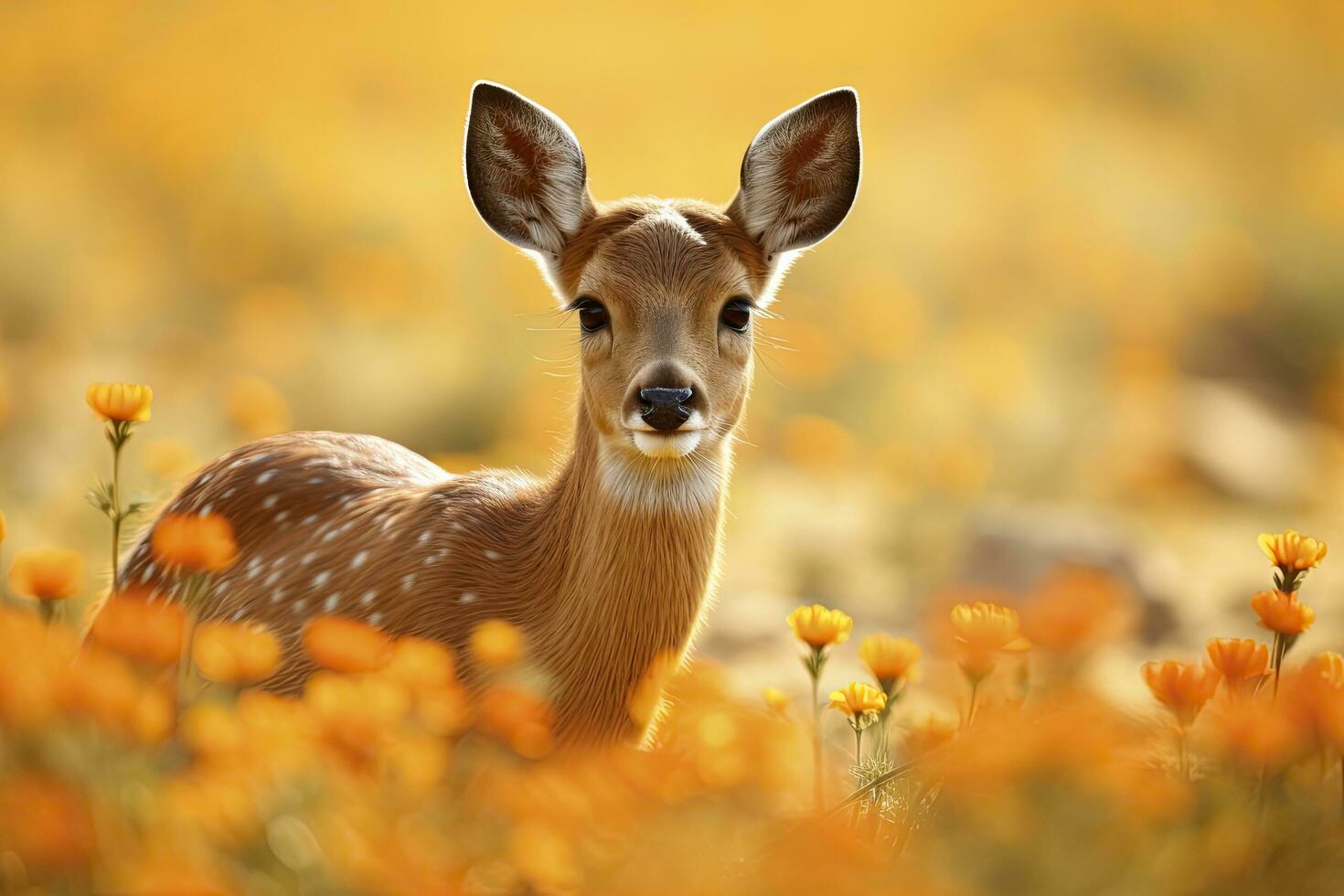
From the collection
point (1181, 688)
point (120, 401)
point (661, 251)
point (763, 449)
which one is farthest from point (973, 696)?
point (763, 449)

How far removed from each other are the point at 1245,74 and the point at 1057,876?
786 inches

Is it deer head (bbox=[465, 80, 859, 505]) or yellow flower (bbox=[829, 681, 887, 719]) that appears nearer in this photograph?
yellow flower (bbox=[829, 681, 887, 719])

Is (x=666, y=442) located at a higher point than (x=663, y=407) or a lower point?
lower

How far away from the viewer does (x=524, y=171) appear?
15.4 ft

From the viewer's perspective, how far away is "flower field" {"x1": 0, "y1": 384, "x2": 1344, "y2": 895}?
7.42 feet

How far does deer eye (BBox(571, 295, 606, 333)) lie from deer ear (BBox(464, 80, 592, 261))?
1.05 feet

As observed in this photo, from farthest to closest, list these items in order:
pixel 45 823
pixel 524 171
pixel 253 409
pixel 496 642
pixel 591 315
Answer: pixel 253 409 < pixel 524 171 < pixel 591 315 < pixel 496 642 < pixel 45 823

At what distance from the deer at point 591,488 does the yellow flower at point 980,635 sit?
102 centimetres

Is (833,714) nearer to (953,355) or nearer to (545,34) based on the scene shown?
(953,355)

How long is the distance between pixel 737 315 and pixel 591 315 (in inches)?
17.9

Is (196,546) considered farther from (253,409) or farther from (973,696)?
(253,409)

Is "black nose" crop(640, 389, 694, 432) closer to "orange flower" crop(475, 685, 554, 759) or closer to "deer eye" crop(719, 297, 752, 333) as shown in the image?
"deer eye" crop(719, 297, 752, 333)

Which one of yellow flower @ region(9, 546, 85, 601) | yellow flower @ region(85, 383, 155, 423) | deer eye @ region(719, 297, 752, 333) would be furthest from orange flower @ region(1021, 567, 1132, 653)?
yellow flower @ region(85, 383, 155, 423)

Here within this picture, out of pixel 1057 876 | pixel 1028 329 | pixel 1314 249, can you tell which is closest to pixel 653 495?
pixel 1057 876
